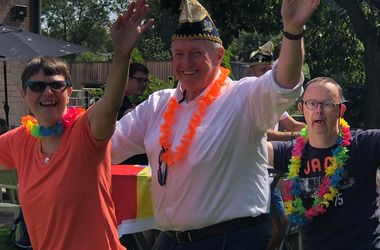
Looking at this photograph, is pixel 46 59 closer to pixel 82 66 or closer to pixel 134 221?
pixel 134 221

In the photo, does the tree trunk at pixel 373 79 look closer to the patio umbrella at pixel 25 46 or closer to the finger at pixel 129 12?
the patio umbrella at pixel 25 46

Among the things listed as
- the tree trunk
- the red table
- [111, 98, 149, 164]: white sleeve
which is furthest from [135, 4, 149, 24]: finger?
the tree trunk

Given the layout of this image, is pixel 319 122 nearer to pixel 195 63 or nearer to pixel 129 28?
pixel 195 63

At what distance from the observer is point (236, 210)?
2602mm

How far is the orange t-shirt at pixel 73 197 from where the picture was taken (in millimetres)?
2383

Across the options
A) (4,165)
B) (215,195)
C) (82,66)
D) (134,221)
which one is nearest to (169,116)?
(215,195)

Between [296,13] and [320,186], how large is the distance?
1154 millimetres

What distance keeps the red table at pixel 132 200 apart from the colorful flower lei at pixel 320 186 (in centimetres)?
94

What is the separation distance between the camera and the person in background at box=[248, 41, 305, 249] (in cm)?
437

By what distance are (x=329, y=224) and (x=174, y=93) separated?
101cm

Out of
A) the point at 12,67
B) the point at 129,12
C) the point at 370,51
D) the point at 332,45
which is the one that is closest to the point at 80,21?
the point at 332,45

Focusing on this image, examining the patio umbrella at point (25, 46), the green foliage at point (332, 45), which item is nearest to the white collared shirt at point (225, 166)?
the patio umbrella at point (25, 46)

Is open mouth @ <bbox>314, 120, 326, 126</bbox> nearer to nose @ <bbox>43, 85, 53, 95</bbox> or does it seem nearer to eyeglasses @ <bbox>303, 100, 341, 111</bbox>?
eyeglasses @ <bbox>303, 100, 341, 111</bbox>

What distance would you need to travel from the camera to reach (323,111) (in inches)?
121
